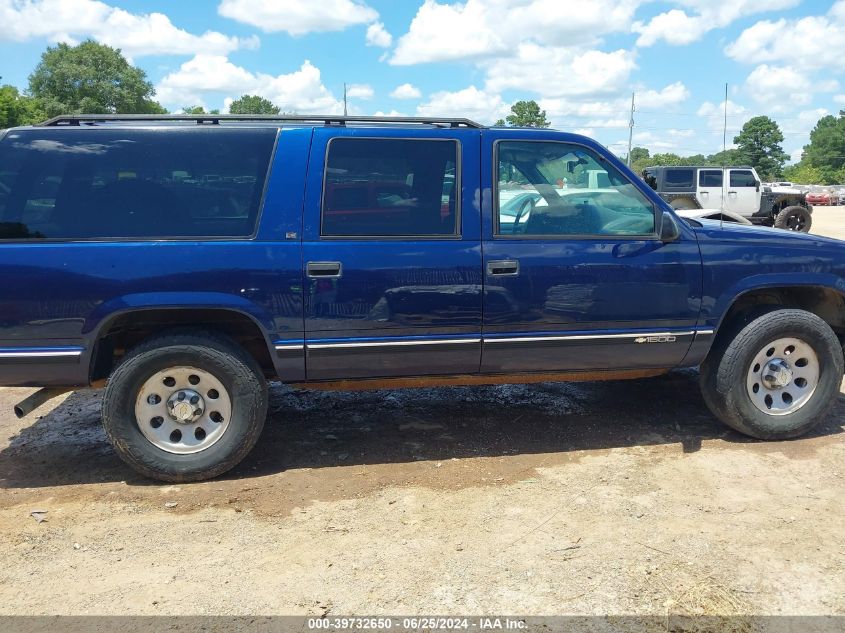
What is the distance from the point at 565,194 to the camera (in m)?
3.92

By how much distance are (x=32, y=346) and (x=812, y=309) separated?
15.5 ft

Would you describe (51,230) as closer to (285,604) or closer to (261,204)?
(261,204)

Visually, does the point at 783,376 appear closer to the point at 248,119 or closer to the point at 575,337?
the point at 575,337

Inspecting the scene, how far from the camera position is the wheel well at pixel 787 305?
420 cm

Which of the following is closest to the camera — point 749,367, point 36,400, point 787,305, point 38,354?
point 38,354

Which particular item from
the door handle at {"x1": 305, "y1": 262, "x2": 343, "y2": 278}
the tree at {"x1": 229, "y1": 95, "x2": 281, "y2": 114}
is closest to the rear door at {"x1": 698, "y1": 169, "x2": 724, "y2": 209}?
the door handle at {"x1": 305, "y1": 262, "x2": 343, "y2": 278}

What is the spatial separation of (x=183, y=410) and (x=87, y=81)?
237 feet

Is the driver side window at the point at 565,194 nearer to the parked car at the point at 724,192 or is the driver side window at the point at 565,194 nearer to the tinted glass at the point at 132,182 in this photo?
the tinted glass at the point at 132,182

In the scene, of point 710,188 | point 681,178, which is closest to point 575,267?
point 681,178

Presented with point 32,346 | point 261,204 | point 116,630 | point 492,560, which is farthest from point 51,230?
point 492,560

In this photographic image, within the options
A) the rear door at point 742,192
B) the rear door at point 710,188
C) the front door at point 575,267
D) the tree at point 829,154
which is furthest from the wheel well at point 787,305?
the tree at point 829,154

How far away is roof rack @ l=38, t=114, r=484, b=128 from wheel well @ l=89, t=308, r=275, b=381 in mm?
1052

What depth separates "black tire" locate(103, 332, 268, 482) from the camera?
3.56 m

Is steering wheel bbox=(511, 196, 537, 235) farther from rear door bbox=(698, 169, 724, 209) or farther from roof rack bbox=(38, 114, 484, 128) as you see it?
rear door bbox=(698, 169, 724, 209)
